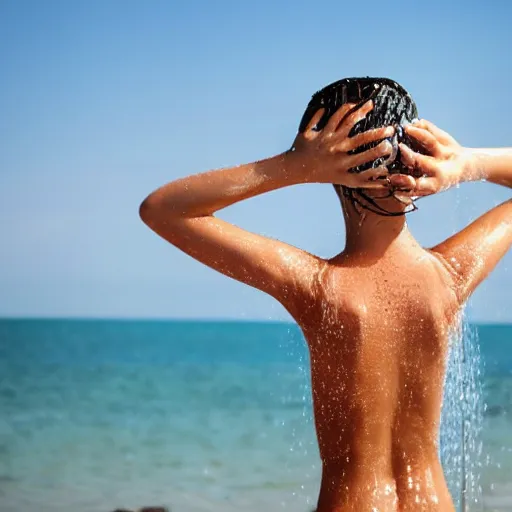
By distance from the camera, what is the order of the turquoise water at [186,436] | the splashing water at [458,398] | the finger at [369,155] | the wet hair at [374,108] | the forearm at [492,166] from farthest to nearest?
the turquoise water at [186,436] → the splashing water at [458,398] → the forearm at [492,166] → the wet hair at [374,108] → the finger at [369,155]

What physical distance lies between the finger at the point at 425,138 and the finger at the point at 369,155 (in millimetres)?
97

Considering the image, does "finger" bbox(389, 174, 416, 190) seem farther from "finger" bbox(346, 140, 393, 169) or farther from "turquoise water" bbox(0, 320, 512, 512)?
"turquoise water" bbox(0, 320, 512, 512)

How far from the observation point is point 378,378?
8.93ft

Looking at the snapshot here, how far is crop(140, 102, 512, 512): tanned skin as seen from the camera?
2.70 metres

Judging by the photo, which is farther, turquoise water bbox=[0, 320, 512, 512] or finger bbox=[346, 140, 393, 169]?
turquoise water bbox=[0, 320, 512, 512]

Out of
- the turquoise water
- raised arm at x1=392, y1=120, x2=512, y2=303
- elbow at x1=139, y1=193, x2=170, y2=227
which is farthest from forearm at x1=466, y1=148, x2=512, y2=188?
elbow at x1=139, y1=193, x2=170, y2=227

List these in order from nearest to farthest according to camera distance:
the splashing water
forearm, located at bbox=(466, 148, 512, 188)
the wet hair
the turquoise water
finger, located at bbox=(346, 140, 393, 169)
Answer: finger, located at bbox=(346, 140, 393, 169)
the wet hair
forearm, located at bbox=(466, 148, 512, 188)
the splashing water
the turquoise water

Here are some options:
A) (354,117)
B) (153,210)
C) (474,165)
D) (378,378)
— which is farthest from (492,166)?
(153,210)

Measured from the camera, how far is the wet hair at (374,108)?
2.66 metres

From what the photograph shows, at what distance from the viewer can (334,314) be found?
2.71 metres

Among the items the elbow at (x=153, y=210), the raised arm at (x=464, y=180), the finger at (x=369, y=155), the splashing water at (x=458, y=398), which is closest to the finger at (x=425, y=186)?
the raised arm at (x=464, y=180)

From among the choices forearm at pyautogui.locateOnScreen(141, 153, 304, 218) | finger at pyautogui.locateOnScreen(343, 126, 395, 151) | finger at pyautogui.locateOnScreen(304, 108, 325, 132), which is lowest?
forearm at pyautogui.locateOnScreen(141, 153, 304, 218)

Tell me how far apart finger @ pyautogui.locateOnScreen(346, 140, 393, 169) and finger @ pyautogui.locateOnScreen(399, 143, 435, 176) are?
61 mm

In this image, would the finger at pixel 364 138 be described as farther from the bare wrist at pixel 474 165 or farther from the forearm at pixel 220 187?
the bare wrist at pixel 474 165
